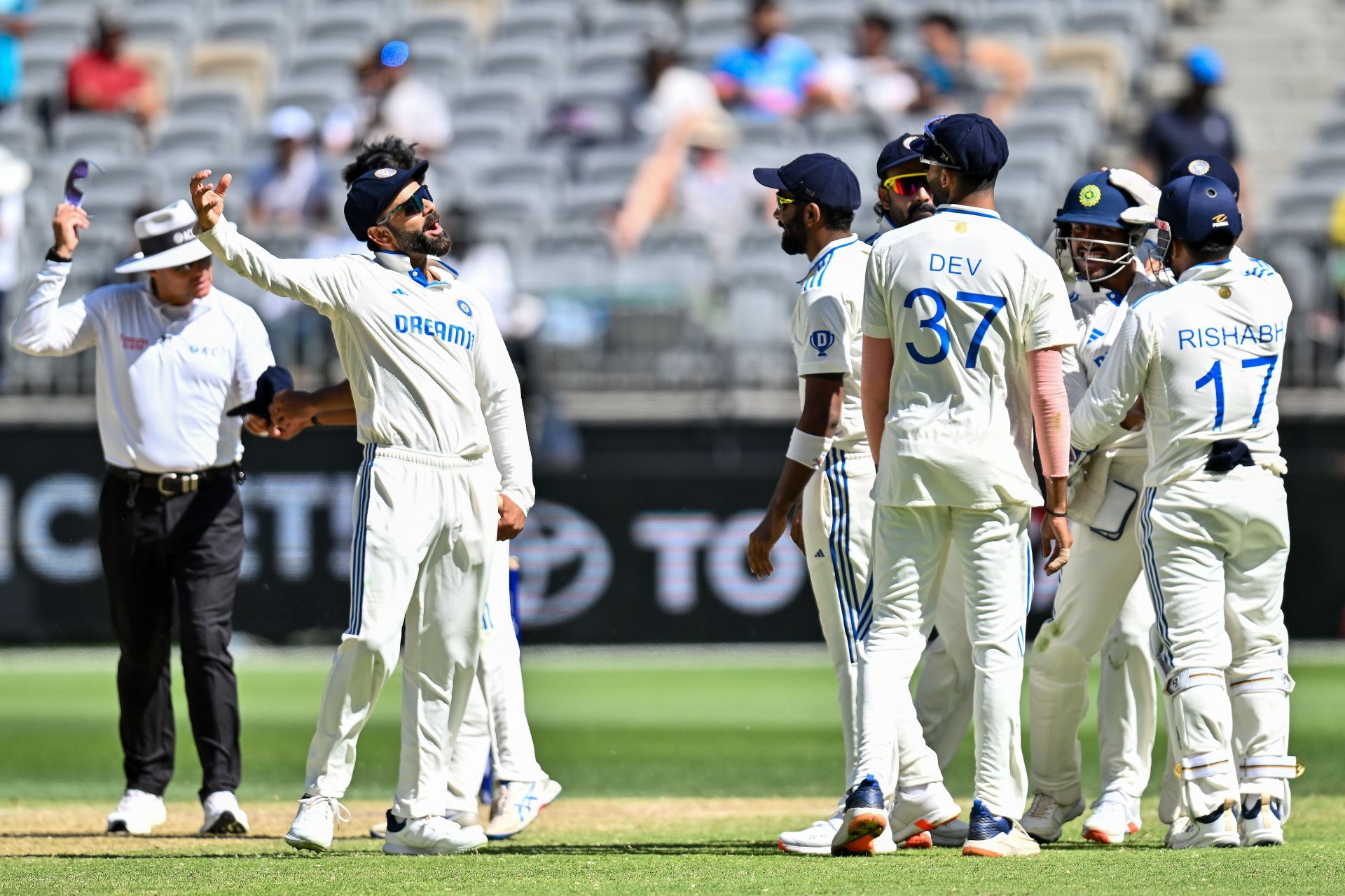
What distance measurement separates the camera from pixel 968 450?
6.20 m

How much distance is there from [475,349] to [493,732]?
70.5 inches

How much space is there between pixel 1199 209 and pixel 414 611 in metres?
3.04

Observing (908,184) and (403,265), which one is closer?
(403,265)

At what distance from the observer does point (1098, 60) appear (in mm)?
18672

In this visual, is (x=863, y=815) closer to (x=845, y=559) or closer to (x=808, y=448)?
(x=845, y=559)

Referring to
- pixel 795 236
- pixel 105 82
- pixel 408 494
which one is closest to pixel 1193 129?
pixel 795 236

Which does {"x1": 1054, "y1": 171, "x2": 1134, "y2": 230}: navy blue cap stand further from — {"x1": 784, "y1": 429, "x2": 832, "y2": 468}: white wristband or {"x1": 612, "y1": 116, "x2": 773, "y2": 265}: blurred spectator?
{"x1": 612, "y1": 116, "x2": 773, "y2": 265}: blurred spectator

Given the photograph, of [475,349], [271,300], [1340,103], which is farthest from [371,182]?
[1340,103]

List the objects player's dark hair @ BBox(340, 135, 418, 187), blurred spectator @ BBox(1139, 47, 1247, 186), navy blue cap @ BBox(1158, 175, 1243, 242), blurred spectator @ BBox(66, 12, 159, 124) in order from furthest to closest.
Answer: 1. blurred spectator @ BBox(66, 12, 159, 124)
2. blurred spectator @ BBox(1139, 47, 1247, 186)
3. player's dark hair @ BBox(340, 135, 418, 187)
4. navy blue cap @ BBox(1158, 175, 1243, 242)

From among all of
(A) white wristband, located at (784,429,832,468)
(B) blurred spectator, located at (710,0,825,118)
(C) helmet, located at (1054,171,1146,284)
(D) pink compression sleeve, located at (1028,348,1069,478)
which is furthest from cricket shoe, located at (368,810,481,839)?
(B) blurred spectator, located at (710,0,825,118)

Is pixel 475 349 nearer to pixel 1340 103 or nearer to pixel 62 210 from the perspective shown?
pixel 62 210

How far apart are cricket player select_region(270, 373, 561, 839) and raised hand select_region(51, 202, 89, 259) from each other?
1002mm

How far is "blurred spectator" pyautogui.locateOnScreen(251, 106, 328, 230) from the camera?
17.0 metres

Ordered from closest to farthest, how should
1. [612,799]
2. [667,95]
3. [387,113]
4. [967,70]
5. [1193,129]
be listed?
1. [612,799]
2. [1193,129]
3. [387,113]
4. [967,70]
5. [667,95]
